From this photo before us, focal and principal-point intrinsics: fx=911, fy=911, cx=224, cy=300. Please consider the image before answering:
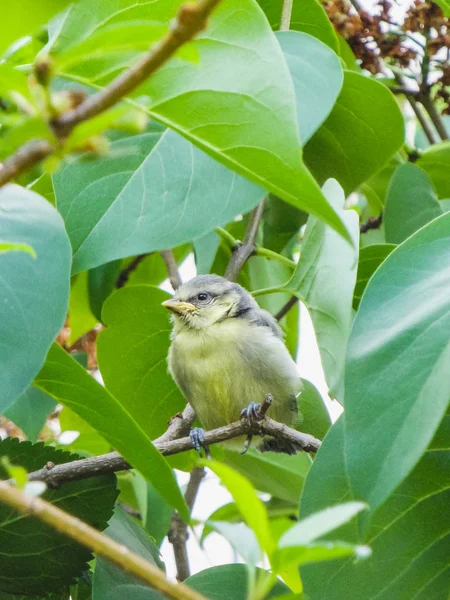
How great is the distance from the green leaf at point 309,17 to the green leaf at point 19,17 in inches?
65.5

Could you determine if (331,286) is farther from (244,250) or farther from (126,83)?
(126,83)

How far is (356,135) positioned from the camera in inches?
96.1

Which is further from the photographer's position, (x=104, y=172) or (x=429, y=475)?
(x=104, y=172)

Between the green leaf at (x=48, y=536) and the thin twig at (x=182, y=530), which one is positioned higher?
the green leaf at (x=48, y=536)

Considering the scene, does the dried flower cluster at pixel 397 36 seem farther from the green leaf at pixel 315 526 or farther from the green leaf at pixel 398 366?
the green leaf at pixel 315 526

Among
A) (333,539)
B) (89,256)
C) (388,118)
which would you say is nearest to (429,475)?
(333,539)

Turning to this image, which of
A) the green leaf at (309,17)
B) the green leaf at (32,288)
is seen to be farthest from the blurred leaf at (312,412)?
the green leaf at (32,288)

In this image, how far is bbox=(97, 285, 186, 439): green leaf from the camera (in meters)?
2.49

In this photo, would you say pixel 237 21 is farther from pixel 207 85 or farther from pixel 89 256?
pixel 89 256

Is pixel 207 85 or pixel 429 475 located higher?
pixel 207 85

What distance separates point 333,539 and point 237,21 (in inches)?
35.5

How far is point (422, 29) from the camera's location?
9.07 feet

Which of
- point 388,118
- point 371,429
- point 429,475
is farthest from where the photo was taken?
point 388,118

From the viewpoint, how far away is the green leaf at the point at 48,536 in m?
1.83
